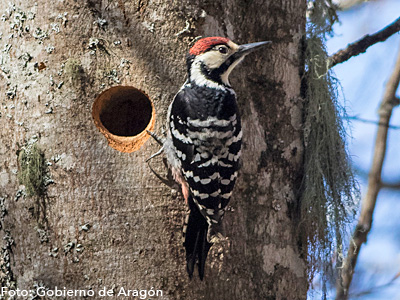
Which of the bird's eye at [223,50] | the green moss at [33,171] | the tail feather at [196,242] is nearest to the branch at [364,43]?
the bird's eye at [223,50]

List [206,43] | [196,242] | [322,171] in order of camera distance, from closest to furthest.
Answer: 1. [196,242]
2. [206,43]
3. [322,171]

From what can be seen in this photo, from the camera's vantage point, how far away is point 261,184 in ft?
8.54

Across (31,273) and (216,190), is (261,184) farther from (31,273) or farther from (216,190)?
(31,273)

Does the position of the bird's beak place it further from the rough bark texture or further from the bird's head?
the rough bark texture

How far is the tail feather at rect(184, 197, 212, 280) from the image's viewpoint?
2.34m

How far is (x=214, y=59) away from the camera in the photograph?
103 inches

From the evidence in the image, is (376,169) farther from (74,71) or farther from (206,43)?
(74,71)

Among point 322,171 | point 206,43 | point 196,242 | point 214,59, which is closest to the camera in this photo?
point 196,242

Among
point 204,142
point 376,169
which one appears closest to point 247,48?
point 204,142

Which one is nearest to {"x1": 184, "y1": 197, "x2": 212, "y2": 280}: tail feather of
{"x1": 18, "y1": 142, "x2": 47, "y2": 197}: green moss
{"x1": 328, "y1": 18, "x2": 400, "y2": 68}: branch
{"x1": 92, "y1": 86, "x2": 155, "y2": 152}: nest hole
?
{"x1": 92, "y1": 86, "x2": 155, "y2": 152}: nest hole

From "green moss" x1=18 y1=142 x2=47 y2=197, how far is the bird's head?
86cm

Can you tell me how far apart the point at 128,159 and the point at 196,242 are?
517mm

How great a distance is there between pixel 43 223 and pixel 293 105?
1.47 meters

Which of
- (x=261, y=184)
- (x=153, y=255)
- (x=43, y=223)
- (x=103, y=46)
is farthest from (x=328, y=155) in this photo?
(x=43, y=223)
